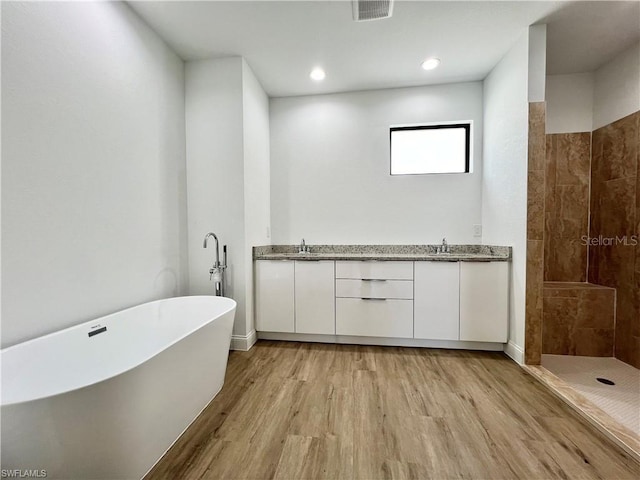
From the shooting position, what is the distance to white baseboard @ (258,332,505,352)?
7.73 feet

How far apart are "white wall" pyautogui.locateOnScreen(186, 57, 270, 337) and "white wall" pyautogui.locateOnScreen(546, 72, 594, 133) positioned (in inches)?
122

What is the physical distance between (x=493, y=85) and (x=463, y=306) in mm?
2161

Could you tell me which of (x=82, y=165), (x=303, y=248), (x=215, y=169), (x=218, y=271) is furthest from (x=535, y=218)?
(x=82, y=165)

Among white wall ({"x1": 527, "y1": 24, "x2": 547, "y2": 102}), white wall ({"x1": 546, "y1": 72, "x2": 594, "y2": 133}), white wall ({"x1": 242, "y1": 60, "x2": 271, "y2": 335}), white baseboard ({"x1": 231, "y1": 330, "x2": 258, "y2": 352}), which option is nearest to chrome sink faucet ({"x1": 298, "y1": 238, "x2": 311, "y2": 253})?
white wall ({"x1": 242, "y1": 60, "x2": 271, "y2": 335})

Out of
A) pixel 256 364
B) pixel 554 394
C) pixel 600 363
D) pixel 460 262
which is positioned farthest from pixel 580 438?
pixel 256 364

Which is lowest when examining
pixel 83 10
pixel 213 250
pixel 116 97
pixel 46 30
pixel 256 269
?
pixel 256 269

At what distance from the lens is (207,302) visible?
78.0 inches

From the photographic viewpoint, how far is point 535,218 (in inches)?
78.7

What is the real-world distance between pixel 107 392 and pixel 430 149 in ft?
10.7

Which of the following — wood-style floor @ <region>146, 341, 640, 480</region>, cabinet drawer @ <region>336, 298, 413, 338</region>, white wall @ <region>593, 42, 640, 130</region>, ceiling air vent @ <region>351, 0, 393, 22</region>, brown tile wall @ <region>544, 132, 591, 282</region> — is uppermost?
ceiling air vent @ <region>351, 0, 393, 22</region>

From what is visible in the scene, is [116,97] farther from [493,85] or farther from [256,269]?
[493,85]

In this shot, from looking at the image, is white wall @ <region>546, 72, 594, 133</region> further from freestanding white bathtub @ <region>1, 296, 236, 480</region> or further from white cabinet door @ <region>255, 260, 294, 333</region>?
freestanding white bathtub @ <region>1, 296, 236, 480</region>

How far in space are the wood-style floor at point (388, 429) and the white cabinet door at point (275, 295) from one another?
1.62 ft

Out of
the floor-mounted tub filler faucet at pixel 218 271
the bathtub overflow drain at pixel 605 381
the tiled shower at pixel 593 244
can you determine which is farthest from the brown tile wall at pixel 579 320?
the floor-mounted tub filler faucet at pixel 218 271
